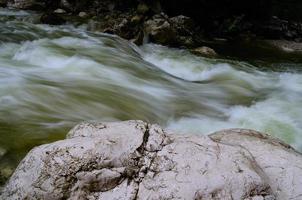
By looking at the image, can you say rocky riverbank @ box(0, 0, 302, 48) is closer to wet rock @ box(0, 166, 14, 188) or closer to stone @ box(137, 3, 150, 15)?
stone @ box(137, 3, 150, 15)

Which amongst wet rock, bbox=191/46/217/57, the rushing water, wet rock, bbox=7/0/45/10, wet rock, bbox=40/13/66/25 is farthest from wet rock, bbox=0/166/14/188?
wet rock, bbox=7/0/45/10

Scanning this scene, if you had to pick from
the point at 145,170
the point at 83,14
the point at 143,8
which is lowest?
the point at 83,14

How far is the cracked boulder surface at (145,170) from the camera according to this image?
3.03 m

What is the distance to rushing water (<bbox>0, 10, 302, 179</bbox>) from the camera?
5754 mm

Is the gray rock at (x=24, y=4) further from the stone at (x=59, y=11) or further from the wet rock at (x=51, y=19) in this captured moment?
the wet rock at (x=51, y=19)

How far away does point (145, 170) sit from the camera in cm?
320

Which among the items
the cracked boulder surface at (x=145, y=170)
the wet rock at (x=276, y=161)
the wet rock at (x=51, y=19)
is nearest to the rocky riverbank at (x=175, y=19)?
the wet rock at (x=51, y=19)

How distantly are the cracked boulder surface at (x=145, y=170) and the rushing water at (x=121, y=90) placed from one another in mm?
1277

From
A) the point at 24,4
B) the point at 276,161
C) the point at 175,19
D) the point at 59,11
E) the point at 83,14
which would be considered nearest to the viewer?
the point at 276,161

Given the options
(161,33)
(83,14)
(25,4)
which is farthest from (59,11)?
(161,33)

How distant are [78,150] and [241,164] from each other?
1.27 m

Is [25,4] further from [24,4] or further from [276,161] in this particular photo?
[276,161]

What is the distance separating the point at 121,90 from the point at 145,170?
13.9 feet

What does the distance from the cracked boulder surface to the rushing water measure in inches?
50.3
